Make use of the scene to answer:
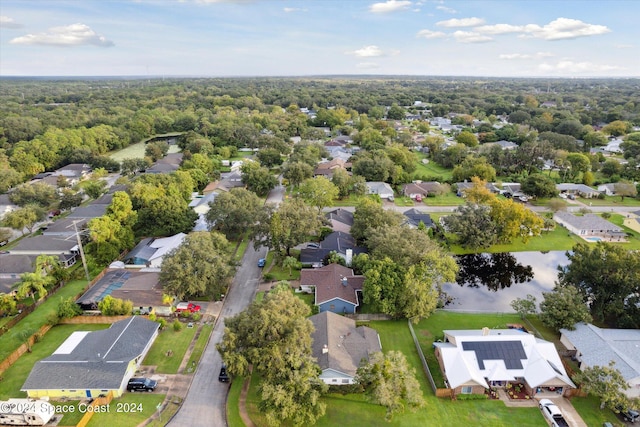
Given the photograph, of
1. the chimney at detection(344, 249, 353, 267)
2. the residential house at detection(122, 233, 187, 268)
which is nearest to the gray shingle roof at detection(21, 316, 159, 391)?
the residential house at detection(122, 233, 187, 268)

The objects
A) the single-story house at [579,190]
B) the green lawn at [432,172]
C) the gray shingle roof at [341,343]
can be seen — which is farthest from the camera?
the green lawn at [432,172]

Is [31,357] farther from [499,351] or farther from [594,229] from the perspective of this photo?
[594,229]

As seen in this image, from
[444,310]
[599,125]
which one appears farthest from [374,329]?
[599,125]

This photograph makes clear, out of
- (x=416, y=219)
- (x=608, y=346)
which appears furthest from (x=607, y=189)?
(x=608, y=346)

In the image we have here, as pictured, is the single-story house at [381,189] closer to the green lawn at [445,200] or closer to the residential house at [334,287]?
the green lawn at [445,200]

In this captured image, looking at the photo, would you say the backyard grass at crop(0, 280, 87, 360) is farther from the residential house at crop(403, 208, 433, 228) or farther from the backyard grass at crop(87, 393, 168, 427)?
the residential house at crop(403, 208, 433, 228)

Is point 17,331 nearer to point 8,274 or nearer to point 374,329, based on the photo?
point 8,274

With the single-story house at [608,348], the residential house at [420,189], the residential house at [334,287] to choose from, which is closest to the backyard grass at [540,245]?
the residential house at [334,287]
